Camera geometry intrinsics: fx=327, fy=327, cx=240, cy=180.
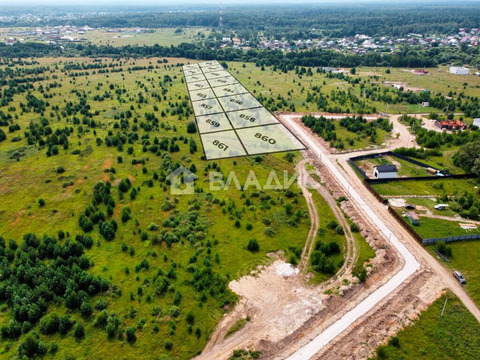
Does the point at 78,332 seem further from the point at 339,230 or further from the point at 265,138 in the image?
the point at 265,138

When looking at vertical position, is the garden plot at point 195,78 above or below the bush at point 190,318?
above

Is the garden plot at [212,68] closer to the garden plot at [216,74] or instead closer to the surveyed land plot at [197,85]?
Answer: the garden plot at [216,74]

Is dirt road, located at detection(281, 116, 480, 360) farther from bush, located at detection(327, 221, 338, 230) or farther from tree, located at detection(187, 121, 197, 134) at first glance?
tree, located at detection(187, 121, 197, 134)

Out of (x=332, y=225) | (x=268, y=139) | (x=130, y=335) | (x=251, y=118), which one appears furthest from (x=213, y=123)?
(x=130, y=335)

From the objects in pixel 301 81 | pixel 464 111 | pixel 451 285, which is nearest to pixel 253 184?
pixel 451 285

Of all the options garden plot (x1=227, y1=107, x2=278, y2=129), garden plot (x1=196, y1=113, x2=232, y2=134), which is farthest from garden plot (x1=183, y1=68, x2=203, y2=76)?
garden plot (x1=196, y1=113, x2=232, y2=134)

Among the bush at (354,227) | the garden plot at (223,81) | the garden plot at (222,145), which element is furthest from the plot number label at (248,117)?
the bush at (354,227)
